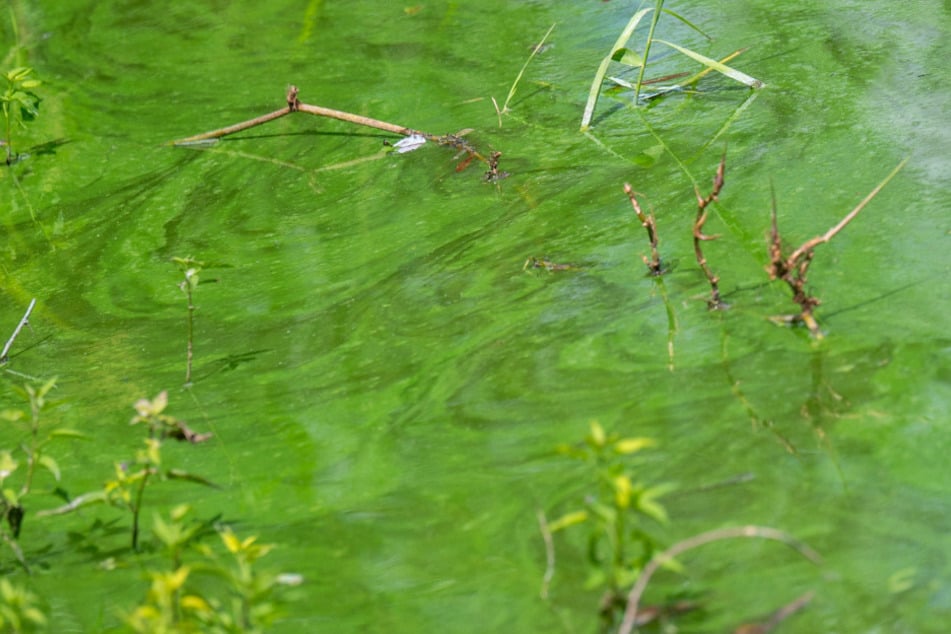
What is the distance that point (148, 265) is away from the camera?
89.4 inches

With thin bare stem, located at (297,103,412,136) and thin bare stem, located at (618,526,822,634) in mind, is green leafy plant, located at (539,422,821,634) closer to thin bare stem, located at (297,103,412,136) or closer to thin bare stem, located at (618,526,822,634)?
thin bare stem, located at (618,526,822,634)

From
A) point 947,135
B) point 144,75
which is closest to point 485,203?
point 947,135

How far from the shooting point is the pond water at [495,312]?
1.34 metres

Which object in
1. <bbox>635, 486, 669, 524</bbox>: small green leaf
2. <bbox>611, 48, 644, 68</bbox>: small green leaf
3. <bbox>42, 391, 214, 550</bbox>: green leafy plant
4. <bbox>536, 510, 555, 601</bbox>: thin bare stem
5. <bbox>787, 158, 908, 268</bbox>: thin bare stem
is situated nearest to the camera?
<bbox>635, 486, 669, 524</bbox>: small green leaf

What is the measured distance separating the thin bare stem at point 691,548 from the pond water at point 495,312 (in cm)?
2

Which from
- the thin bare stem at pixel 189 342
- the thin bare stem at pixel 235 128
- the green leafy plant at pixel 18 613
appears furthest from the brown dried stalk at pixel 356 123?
the green leafy plant at pixel 18 613

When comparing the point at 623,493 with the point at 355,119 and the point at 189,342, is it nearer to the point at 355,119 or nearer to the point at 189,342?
the point at 189,342

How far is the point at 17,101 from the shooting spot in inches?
105

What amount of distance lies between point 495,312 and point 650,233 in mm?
268

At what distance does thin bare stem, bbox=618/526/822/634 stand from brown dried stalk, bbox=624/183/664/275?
626 mm

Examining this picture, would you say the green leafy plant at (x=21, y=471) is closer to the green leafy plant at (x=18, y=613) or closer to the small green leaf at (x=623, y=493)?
the green leafy plant at (x=18, y=613)

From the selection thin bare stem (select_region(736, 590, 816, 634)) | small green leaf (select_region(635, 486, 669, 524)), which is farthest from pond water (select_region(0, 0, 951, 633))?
small green leaf (select_region(635, 486, 669, 524))

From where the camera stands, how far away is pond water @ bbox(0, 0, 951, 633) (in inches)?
52.6

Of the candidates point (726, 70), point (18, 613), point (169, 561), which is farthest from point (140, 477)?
point (726, 70)
